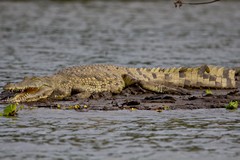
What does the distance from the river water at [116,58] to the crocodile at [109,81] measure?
0.94 m

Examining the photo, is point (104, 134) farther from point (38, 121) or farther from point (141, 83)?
point (141, 83)

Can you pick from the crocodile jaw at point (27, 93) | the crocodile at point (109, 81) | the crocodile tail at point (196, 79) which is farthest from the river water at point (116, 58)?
the crocodile tail at point (196, 79)

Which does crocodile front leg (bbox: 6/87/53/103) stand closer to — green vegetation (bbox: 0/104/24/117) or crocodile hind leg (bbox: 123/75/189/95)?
green vegetation (bbox: 0/104/24/117)

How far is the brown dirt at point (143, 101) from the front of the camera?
1400 cm

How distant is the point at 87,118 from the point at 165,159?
9.86 feet

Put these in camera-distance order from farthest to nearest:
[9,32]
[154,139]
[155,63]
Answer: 1. [9,32]
2. [155,63]
3. [154,139]

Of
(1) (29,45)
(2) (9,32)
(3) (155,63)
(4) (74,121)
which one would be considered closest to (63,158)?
(4) (74,121)

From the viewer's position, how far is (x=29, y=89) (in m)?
14.8

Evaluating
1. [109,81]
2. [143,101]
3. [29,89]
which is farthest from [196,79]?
[29,89]

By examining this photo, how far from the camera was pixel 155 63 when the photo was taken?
20.5 m

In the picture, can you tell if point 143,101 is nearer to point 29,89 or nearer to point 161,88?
point 161,88

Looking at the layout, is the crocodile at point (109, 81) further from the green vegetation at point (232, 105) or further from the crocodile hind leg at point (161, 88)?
the green vegetation at point (232, 105)

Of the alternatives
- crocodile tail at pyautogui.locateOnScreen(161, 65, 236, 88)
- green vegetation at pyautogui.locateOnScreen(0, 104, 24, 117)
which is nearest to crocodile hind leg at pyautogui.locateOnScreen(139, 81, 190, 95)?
crocodile tail at pyautogui.locateOnScreen(161, 65, 236, 88)

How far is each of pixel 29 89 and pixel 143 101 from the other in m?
2.13
